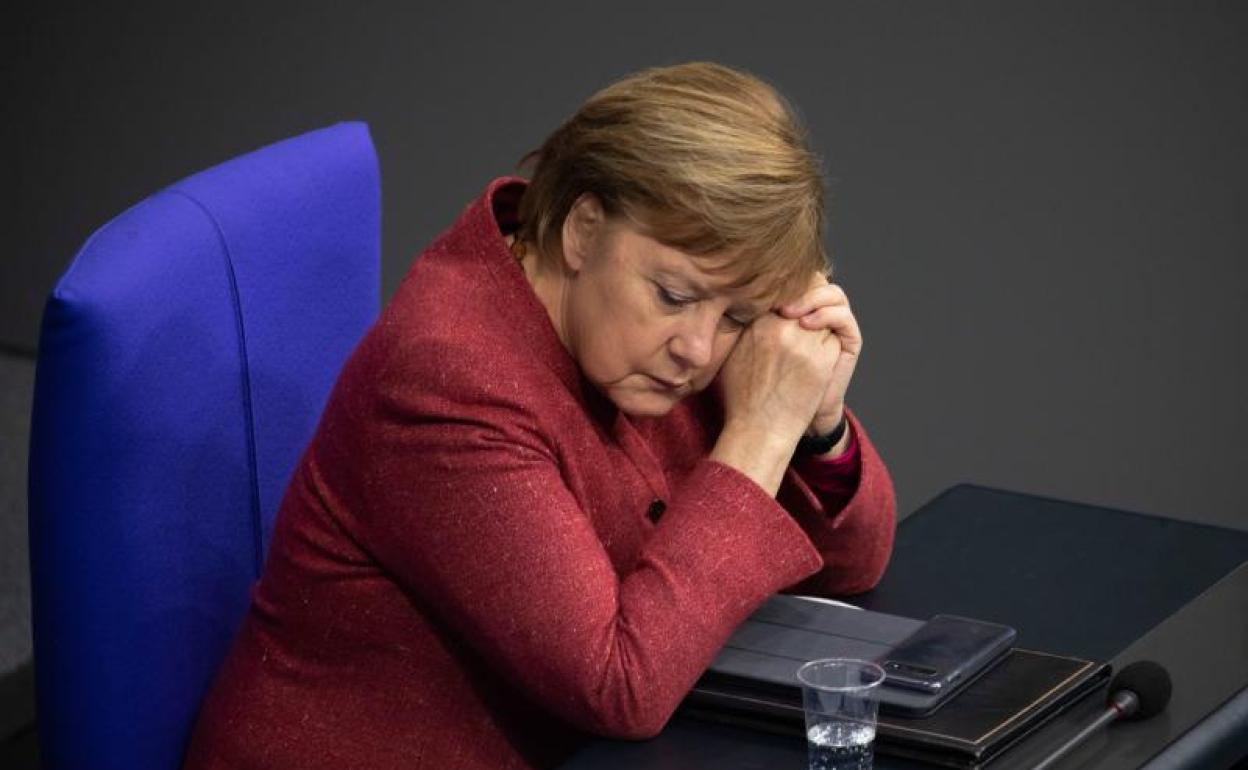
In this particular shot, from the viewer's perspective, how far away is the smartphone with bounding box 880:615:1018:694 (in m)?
1.71

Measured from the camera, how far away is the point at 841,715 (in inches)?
63.9

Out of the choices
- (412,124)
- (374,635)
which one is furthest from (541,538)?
(412,124)

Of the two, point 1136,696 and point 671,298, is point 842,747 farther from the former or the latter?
point 671,298

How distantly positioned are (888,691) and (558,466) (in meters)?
0.36

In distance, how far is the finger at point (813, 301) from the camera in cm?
199

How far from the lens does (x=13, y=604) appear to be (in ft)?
11.6

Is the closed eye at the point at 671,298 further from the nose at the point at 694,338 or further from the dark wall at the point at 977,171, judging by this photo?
the dark wall at the point at 977,171

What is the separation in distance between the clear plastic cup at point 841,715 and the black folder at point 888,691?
42 millimetres

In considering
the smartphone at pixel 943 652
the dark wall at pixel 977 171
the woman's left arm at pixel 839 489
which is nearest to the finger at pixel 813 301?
the woman's left arm at pixel 839 489

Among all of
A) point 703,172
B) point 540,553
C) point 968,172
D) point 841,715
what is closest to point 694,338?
point 703,172

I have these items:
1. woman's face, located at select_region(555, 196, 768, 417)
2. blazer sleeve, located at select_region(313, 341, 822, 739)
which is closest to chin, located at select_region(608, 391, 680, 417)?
woman's face, located at select_region(555, 196, 768, 417)

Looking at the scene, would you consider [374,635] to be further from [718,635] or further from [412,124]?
[412,124]

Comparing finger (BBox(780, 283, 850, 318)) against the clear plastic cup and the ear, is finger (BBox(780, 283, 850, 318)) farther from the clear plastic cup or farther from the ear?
the clear plastic cup

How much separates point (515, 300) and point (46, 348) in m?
0.40
